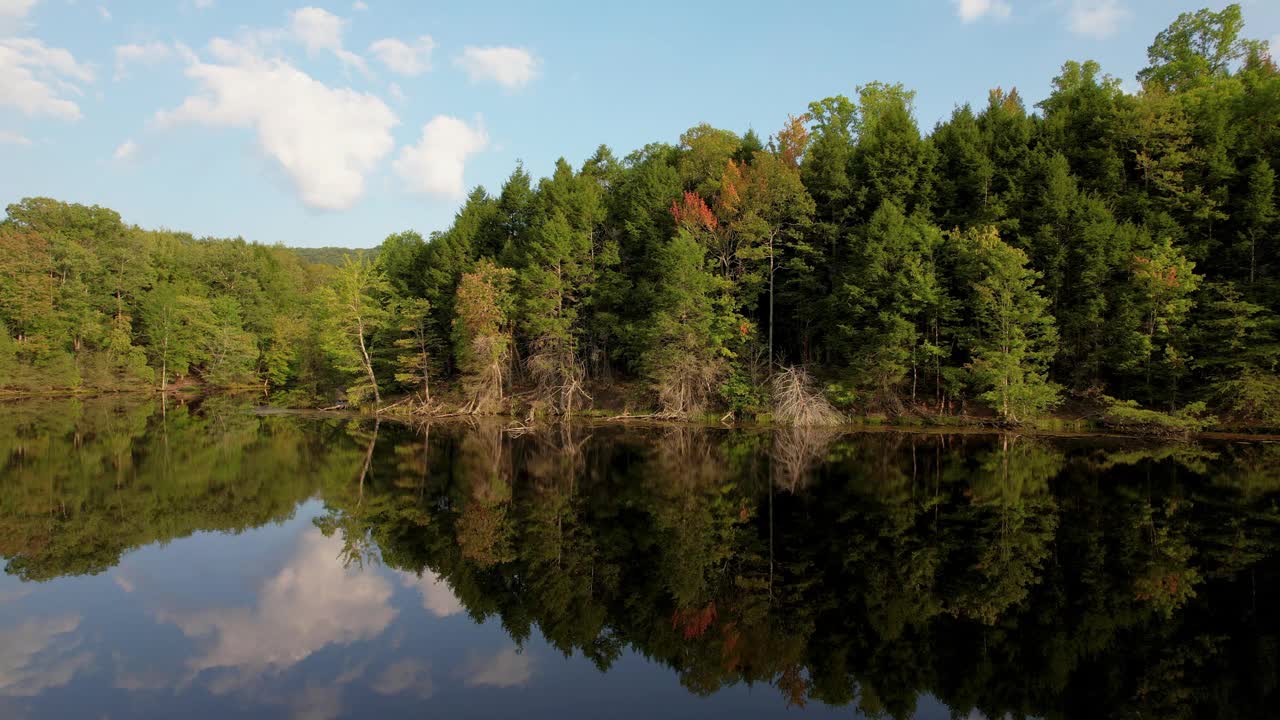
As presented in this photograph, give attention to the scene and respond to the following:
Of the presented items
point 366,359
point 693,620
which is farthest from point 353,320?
point 693,620

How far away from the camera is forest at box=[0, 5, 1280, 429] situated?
1041 inches

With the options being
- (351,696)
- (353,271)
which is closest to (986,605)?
(351,696)

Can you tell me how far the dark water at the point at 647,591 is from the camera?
7.13 m

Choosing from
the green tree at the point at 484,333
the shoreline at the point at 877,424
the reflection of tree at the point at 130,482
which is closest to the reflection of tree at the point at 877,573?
the reflection of tree at the point at 130,482

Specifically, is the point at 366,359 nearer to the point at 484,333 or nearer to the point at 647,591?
the point at 484,333

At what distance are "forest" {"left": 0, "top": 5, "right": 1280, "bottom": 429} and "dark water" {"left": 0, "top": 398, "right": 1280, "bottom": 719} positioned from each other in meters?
8.69

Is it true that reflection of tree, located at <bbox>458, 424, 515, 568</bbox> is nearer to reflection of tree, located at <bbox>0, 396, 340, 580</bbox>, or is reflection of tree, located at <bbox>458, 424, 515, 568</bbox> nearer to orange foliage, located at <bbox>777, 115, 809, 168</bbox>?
reflection of tree, located at <bbox>0, 396, 340, 580</bbox>

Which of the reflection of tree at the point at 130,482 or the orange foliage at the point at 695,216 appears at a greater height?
the orange foliage at the point at 695,216

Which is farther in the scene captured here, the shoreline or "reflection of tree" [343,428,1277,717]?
the shoreline

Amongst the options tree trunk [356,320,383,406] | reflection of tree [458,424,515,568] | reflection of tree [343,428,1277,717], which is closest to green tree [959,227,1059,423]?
reflection of tree [343,428,1277,717]

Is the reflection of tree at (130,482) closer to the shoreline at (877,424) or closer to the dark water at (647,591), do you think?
the dark water at (647,591)

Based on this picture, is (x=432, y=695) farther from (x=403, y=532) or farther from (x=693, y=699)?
(x=403, y=532)

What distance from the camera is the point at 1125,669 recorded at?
725 centimetres

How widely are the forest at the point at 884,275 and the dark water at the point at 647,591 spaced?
8688mm
